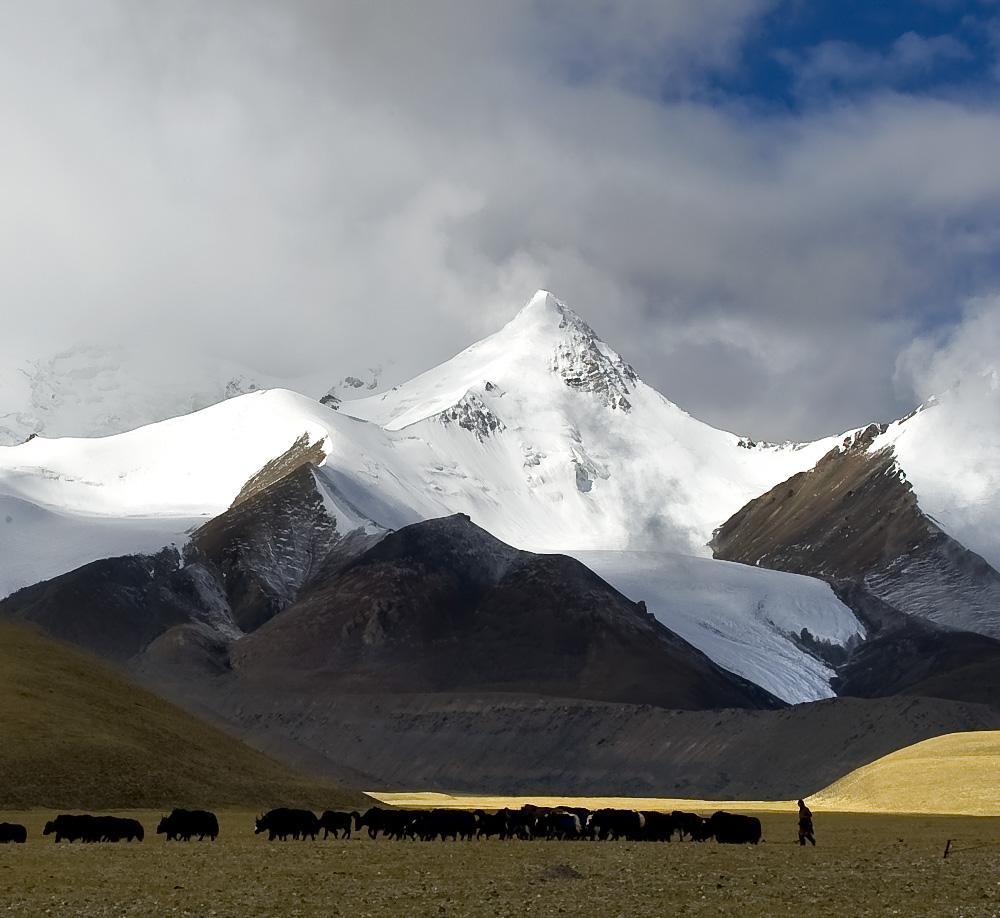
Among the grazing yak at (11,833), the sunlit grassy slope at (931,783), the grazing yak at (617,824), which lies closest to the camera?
the grazing yak at (11,833)

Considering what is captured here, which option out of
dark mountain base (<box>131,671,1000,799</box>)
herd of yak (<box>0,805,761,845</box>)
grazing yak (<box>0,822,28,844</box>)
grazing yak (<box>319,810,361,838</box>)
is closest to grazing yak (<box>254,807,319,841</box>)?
herd of yak (<box>0,805,761,845</box>)

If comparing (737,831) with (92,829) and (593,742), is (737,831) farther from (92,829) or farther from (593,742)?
(593,742)

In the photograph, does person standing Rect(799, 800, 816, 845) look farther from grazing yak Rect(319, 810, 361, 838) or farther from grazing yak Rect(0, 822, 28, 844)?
grazing yak Rect(0, 822, 28, 844)

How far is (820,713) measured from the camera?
532 ft

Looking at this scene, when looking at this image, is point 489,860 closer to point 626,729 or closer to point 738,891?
point 738,891

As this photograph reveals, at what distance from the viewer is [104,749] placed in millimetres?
73000

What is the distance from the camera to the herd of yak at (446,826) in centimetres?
4750

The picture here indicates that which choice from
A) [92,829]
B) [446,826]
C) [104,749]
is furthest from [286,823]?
[104,749]

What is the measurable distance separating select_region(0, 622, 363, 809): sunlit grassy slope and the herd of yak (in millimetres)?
17316

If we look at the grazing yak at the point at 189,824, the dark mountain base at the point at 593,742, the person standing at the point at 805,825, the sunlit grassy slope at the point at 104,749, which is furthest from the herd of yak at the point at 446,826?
the dark mountain base at the point at 593,742

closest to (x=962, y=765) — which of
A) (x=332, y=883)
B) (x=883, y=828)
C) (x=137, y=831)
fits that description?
(x=883, y=828)

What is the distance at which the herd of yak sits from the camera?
47.5m

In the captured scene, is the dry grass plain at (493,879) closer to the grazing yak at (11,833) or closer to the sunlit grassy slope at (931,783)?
the grazing yak at (11,833)

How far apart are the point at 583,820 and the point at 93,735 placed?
3267 centimetres
